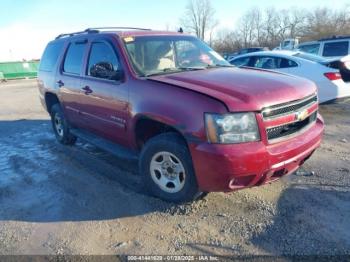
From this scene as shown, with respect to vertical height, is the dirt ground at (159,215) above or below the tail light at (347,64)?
below

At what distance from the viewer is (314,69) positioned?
7668mm

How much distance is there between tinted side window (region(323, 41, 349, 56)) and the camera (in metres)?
12.3

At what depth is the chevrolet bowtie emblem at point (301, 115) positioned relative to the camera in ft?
11.2

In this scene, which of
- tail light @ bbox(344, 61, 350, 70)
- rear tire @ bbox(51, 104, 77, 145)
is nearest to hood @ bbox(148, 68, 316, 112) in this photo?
rear tire @ bbox(51, 104, 77, 145)

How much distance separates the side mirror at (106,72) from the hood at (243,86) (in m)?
0.52

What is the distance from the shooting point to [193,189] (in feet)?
11.4

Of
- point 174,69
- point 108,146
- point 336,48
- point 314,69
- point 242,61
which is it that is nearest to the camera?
point 174,69

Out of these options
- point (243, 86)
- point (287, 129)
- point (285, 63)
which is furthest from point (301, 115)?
point (285, 63)

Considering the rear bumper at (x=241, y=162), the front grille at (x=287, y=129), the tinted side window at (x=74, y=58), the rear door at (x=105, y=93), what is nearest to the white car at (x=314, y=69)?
the front grille at (x=287, y=129)

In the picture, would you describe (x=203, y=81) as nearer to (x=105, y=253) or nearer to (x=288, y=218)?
(x=288, y=218)

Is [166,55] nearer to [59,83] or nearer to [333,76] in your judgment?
[59,83]

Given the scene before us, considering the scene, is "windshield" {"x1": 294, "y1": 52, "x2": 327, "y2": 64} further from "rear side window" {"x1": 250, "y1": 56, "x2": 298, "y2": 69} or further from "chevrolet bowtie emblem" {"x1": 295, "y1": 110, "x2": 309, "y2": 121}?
"chevrolet bowtie emblem" {"x1": 295, "y1": 110, "x2": 309, "y2": 121}

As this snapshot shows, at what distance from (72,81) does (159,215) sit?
9.21 ft

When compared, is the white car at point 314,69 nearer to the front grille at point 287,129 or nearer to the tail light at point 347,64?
the tail light at point 347,64
